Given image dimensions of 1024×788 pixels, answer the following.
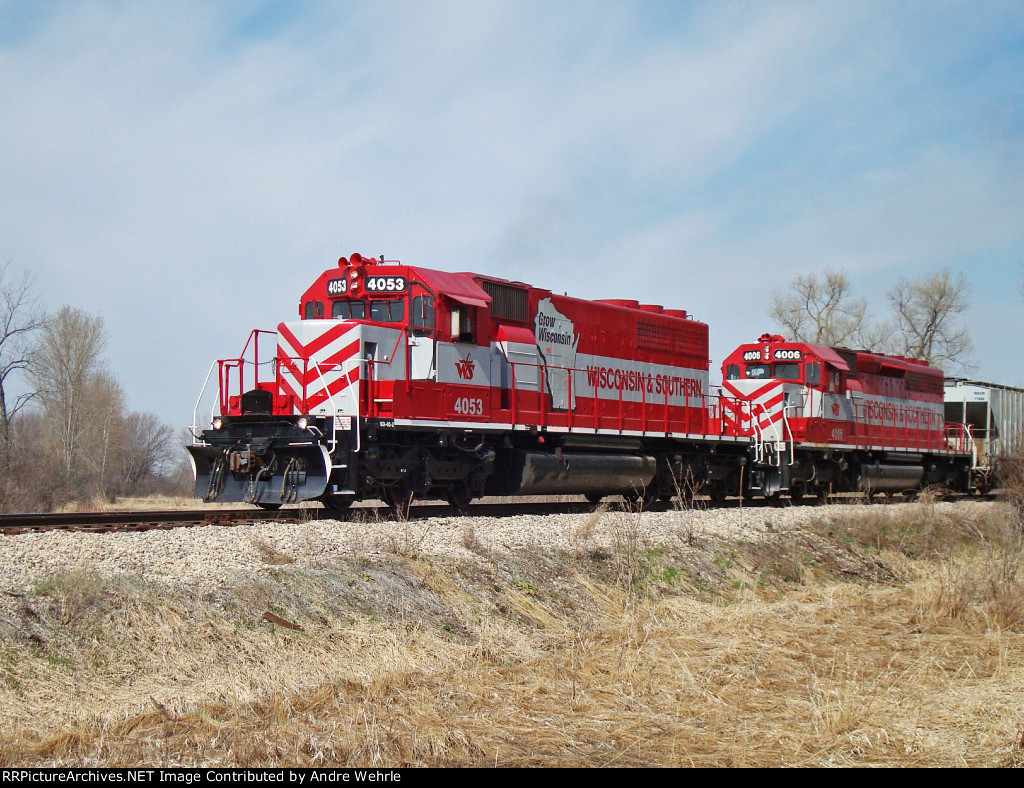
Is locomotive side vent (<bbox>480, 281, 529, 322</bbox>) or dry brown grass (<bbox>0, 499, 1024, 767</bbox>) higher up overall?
locomotive side vent (<bbox>480, 281, 529, 322</bbox>)

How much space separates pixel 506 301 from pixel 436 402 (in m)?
2.75

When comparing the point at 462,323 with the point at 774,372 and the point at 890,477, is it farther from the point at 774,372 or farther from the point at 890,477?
the point at 890,477

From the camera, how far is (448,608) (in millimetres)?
8352

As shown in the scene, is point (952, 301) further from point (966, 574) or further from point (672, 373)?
point (966, 574)

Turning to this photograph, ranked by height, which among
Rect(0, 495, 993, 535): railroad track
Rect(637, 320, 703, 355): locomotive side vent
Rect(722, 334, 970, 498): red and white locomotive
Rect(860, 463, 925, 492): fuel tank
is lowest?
Rect(0, 495, 993, 535): railroad track

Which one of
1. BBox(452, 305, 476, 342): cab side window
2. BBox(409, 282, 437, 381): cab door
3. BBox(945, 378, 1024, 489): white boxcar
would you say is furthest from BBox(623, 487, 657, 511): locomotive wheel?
BBox(945, 378, 1024, 489): white boxcar

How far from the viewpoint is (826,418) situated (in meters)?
22.1

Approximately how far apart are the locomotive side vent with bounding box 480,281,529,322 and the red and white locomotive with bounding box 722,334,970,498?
6.48 metres

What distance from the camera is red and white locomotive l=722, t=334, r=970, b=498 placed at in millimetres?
20797

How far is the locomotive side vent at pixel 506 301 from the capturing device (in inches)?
603

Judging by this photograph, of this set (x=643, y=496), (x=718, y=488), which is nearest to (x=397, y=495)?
(x=643, y=496)

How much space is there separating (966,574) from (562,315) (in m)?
8.33

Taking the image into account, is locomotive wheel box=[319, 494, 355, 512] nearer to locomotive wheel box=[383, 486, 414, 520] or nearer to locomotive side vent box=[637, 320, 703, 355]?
locomotive wheel box=[383, 486, 414, 520]

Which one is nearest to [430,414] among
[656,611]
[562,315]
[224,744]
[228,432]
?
[228,432]
